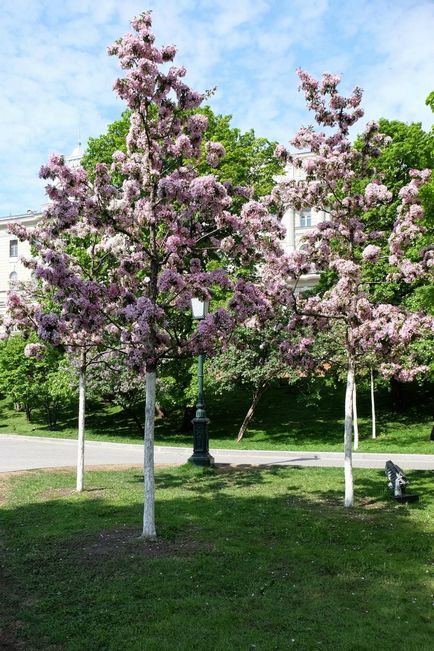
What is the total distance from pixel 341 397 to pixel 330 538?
2777 centimetres

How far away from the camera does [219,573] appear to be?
7176 millimetres

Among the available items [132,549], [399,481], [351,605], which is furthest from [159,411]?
[351,605]

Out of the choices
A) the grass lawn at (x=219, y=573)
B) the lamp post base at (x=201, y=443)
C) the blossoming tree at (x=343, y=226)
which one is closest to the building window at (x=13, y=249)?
the lamp post base at (x=201, y=443)

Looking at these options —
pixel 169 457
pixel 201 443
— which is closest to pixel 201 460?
pixel 201 443

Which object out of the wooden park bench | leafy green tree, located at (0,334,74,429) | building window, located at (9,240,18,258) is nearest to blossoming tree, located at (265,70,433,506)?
the wooden park bench

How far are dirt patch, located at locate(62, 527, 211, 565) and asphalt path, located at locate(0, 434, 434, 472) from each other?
8903 mm

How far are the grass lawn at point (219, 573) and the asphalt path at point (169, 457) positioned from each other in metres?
5.46

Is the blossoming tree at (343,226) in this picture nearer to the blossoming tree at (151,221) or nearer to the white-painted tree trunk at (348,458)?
the white-painted tree trunk at (348,458)

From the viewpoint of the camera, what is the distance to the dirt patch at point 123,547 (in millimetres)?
7965

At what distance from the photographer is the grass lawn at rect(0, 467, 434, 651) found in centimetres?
548

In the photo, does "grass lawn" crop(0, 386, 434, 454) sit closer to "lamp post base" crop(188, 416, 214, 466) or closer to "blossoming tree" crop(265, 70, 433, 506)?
"lamp post base" crop(188, 416, 214, 466)

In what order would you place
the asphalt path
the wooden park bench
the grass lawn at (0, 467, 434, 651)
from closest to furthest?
1. the grass lawn at (0, 467, 434, 651)
2. the wooden park bench
3. the asphalt path

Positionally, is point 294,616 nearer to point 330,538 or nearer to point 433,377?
point 330,538

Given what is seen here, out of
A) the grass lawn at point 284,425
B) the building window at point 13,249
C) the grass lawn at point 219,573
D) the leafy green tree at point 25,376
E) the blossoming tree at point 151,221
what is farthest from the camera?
the building window at point 13,249
